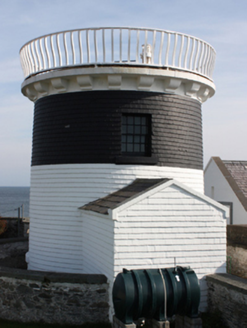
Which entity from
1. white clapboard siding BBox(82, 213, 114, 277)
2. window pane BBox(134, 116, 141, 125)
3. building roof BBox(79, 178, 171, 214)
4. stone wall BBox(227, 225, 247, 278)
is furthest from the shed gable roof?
stone wall BBox(227, 225, 247, 278)

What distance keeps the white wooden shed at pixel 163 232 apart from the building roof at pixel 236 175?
25.3ft

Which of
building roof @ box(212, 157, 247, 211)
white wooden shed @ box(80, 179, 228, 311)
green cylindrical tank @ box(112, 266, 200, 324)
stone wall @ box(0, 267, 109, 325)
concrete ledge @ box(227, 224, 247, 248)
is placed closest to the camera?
green cylindrical tank @ box(112, 266, 200, 324)

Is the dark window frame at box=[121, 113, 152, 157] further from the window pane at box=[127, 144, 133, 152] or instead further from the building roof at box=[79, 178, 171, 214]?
the building roof at box=[79, 178, 171, 214]

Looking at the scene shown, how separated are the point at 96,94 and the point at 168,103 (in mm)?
2210

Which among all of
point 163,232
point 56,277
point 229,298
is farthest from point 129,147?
point 229,298

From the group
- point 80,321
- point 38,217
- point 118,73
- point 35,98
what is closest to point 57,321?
point 80,321

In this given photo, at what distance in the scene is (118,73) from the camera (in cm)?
1126

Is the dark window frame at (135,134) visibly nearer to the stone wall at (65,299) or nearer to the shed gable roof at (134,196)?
the shed gable roof at (134,196)

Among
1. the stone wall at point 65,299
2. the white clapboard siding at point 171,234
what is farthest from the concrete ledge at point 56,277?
the white clapboard siding at point 171,234

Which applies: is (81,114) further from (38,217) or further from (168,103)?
(38,217)

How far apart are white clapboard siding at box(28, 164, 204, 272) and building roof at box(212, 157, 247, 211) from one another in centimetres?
513

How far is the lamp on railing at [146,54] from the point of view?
11.5m

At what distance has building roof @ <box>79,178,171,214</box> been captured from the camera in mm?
9298

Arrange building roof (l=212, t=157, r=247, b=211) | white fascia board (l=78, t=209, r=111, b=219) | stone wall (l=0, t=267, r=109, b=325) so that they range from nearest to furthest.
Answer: stone wall (l=0, t=267, r=109, b=325) → white fascia board (l=78, t=209, r=111, b=219) → building roof (l=212, t=157, r=247, b=211)
